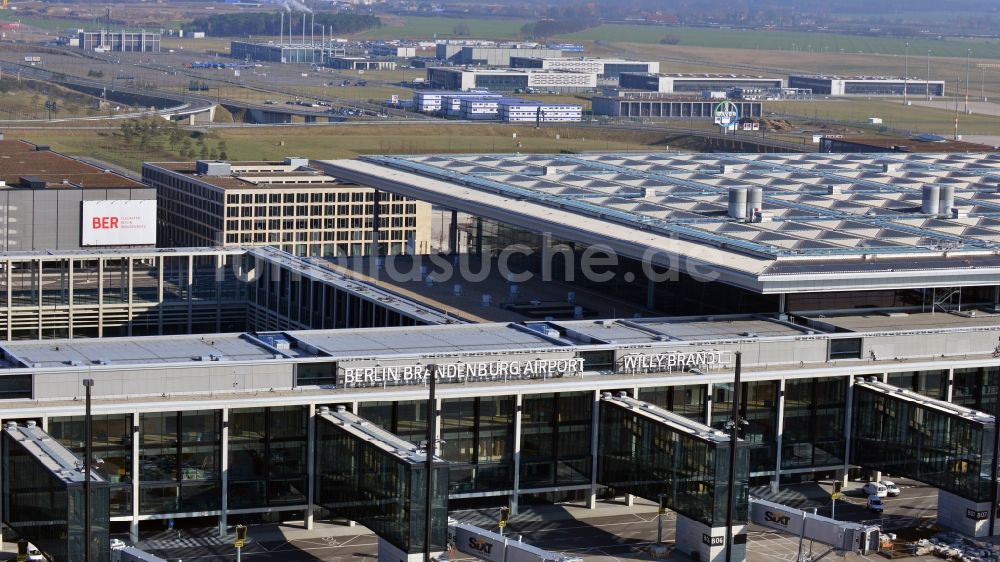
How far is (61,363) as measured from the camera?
7450 cm

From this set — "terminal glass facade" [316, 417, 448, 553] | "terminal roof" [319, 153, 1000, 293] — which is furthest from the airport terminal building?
"terminal glass facade" [316, 417, 448, 553]

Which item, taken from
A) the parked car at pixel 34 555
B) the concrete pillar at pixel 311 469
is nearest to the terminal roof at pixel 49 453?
the parked car at pixel 34 555

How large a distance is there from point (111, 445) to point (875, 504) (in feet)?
110

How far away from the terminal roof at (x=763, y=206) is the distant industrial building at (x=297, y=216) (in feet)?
92.5

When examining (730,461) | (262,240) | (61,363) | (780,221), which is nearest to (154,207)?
(262,240)

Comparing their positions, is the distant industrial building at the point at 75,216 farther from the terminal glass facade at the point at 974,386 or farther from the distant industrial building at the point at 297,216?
the terminal glass facade at the point at 974,386

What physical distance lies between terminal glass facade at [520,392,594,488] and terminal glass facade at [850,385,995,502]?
543 inches

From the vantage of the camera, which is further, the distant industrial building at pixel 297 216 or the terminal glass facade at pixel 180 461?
the distant industrial building at pixel 297 216

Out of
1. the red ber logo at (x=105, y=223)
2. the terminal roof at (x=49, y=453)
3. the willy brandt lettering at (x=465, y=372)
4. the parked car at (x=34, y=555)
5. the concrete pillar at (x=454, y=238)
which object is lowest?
the parked car at (x=34, y=555)

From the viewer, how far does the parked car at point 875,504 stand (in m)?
80.6

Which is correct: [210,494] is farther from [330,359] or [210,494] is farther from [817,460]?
[817,460]

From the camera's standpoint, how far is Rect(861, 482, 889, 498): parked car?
3258 inches

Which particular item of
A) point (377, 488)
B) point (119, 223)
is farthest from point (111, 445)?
point (119, 223)

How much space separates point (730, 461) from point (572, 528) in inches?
382
